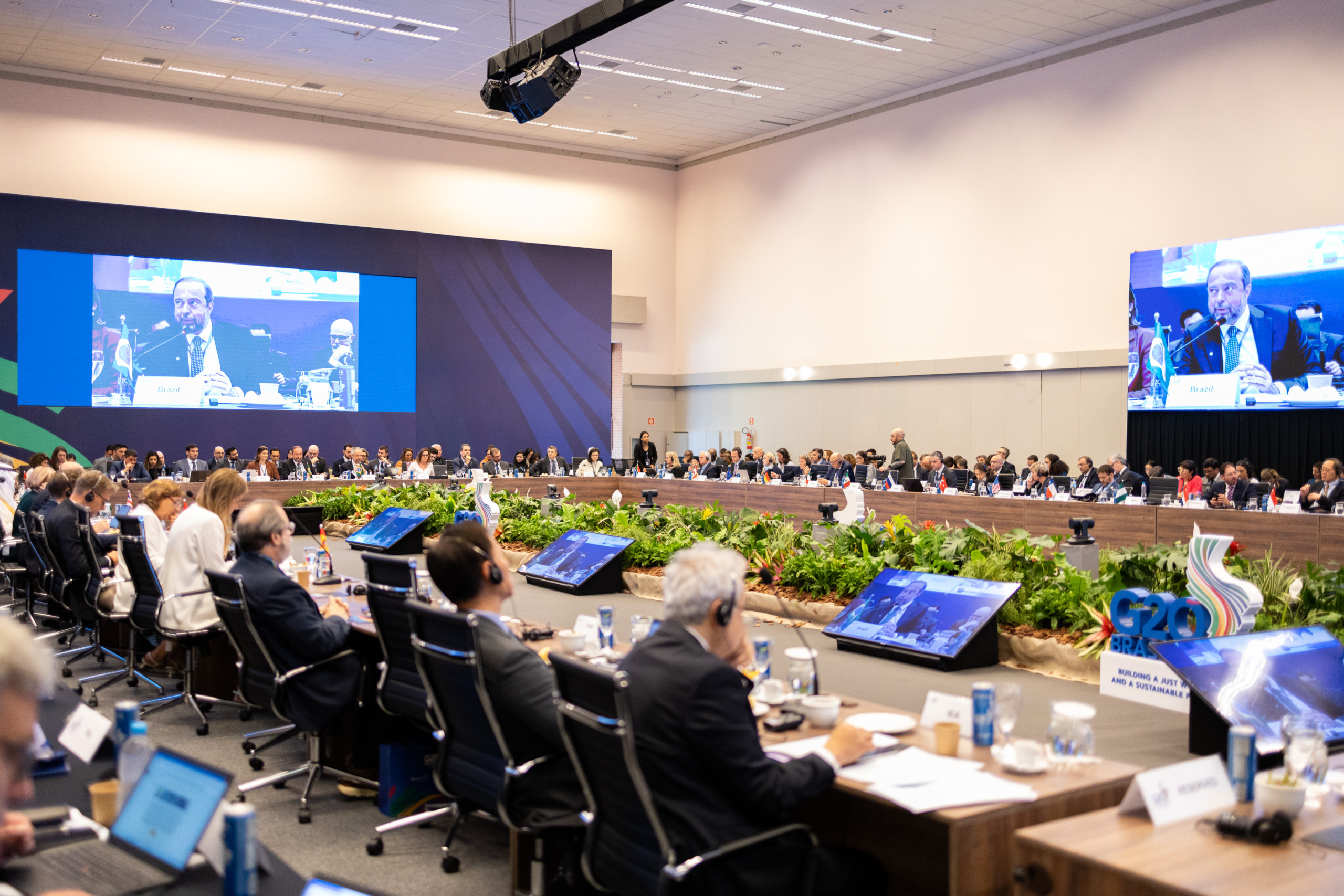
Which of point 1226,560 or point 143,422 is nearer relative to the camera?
point 1226,560

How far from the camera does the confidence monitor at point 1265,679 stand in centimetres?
301

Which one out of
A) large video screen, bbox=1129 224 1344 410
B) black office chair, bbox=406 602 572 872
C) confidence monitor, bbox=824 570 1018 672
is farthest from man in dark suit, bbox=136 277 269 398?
black office chair, bbox=406 602 572 872

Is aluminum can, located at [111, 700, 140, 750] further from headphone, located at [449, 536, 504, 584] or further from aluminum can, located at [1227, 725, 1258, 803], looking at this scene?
aluminum can, located at [1227, 725, 1258, 803]

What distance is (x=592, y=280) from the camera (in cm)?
2034

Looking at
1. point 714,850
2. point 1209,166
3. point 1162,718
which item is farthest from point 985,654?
point 1209,166

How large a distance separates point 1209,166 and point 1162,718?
11.3m

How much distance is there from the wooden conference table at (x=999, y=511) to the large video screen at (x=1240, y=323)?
14.2 feet

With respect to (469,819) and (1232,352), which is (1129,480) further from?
(469,819)

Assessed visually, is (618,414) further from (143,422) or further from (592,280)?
(143,422)

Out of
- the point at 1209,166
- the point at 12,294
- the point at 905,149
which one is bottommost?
the point at 12,294

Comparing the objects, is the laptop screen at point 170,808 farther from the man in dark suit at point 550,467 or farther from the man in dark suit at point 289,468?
the man in dark suit at point 550,467

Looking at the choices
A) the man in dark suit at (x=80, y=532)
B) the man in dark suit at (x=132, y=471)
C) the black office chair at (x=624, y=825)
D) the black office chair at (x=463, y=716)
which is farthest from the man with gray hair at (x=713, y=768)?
the man in dark suit at (x=132, y=471)

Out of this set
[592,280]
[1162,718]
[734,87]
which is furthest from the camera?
[592,280]

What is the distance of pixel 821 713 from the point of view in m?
2.98
